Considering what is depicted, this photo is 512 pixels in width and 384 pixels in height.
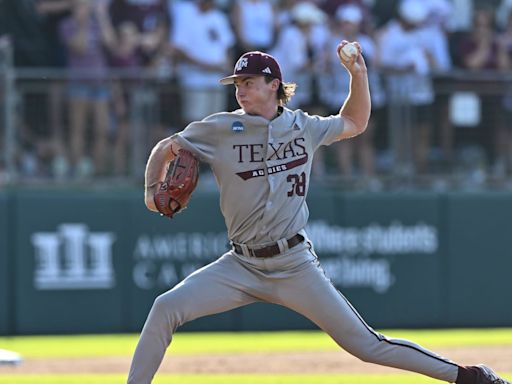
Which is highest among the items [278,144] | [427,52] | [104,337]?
[427,52]

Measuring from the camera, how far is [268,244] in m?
6.32

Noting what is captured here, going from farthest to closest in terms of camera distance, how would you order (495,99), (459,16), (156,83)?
(459,16), (495,99), (156,83)

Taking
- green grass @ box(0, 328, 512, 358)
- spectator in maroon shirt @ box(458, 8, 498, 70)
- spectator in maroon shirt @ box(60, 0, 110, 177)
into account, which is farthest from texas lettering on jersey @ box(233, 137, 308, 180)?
spectator in maroon shirt @ box(458, 8, 498, 70)

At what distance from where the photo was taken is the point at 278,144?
6352mm

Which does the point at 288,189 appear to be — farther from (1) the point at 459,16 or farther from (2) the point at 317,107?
(1) the point at 459,16

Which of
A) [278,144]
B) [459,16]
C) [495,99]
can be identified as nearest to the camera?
[278,144]

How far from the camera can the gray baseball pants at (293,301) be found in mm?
6230

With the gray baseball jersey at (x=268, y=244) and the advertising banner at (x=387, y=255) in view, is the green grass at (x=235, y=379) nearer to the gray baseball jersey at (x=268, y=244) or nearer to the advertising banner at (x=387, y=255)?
the gray baseball jersey at (x=268, y=244)

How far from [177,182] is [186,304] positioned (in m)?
0.69

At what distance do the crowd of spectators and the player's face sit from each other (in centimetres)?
553

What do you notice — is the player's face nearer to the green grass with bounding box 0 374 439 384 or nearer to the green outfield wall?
the green grass with bounding box 0 374 439 384

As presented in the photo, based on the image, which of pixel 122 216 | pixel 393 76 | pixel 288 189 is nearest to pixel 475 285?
pixel 393 76

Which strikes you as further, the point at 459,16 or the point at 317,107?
the point at 459,16

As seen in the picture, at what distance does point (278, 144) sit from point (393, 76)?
6.37 metres
